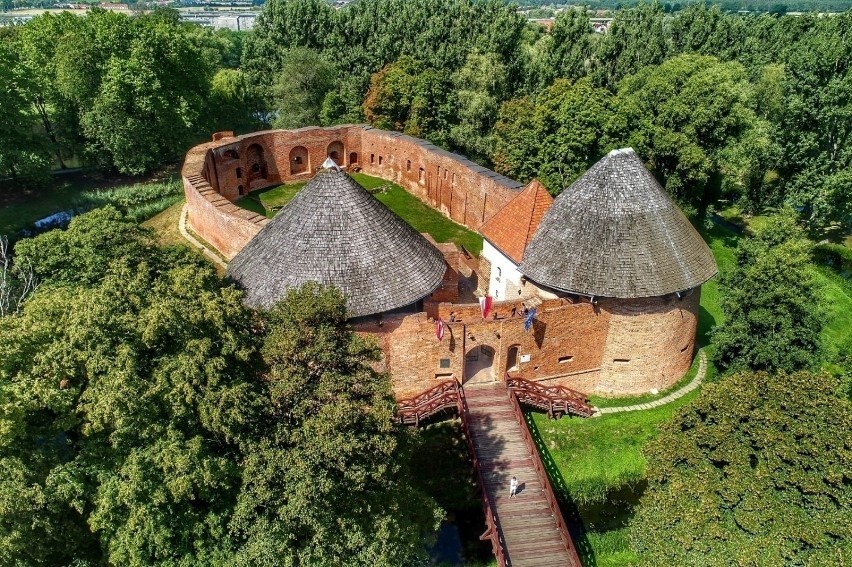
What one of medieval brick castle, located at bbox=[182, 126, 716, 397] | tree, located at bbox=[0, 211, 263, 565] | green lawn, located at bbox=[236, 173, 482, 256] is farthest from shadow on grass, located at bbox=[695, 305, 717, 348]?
tree, located at bbox=[0, 211, 263, 565]

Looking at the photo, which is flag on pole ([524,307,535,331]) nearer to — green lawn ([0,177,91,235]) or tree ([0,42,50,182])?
green lawn ([0,177,91,235])

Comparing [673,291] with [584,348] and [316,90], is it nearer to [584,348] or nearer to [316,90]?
[584,348]

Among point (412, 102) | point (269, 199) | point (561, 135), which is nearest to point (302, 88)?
point (412, 102)

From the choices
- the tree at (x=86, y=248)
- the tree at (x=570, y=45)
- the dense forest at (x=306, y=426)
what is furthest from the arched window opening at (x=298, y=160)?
the tree at (x=86, y=248)

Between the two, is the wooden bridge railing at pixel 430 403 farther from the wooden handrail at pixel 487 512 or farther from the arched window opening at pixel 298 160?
the arched window opening at pixel 298 160

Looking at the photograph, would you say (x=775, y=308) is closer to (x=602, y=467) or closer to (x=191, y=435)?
(x=602, y=467)

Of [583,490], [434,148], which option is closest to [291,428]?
[583,490]
